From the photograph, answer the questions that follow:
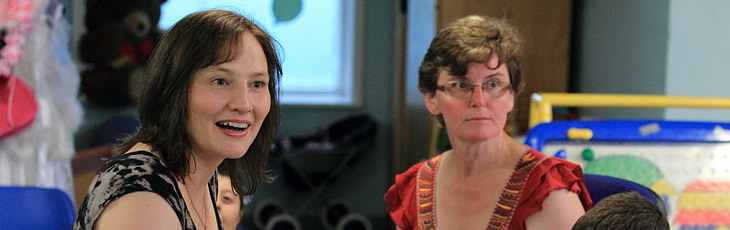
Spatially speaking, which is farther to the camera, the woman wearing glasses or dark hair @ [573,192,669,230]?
the woman wearing glasses

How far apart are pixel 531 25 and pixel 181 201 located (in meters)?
3.16

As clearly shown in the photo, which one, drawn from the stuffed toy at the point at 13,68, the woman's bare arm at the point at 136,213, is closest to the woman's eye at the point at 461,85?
the woman's bare arm at the point at 136,213

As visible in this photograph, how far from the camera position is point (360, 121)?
560 centimetres

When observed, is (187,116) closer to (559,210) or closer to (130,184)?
(130,184)

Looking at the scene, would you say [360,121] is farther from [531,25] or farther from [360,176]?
[531,25]

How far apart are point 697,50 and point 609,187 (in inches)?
64.0

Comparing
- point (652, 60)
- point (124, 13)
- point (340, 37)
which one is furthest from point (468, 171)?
point (340, 37)

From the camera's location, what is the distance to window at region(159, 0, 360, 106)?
227 inches

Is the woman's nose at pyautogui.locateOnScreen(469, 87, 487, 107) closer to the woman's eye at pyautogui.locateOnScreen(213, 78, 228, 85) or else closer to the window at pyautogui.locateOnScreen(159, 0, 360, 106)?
the woman's eye at pyautogui.locateOnScreen(213, 78, 228, 85)

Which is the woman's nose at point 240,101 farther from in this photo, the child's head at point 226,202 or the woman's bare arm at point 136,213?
the child's head at point 226,202

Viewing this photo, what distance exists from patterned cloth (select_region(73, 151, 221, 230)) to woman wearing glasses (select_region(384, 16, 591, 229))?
65 centimetres

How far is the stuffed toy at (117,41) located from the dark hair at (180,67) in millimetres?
3826

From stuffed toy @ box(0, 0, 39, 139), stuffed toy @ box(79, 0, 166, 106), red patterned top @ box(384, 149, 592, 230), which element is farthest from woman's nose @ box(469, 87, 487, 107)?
stuffed toy @ box(79, 0, 166, 106)

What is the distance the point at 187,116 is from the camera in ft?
4.25
